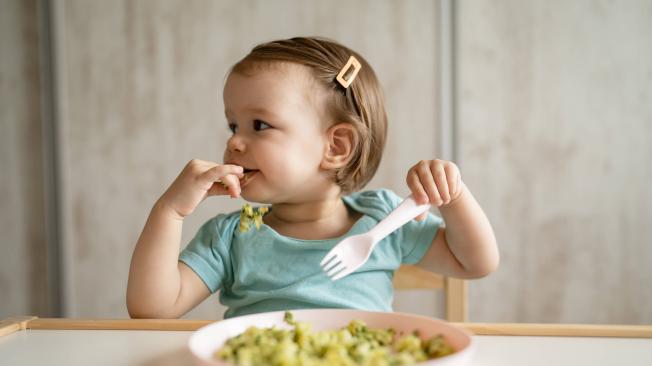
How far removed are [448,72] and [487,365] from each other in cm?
143

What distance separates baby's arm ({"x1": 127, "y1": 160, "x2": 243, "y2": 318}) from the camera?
2.87 ft

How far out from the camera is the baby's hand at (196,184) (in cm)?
86

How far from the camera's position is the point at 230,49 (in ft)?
6.31

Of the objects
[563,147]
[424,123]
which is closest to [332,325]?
[424,123]

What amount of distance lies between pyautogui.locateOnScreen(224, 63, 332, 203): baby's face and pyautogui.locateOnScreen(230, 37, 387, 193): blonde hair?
0.07ft

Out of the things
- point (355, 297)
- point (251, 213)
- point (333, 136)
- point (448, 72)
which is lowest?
point (355, 297)

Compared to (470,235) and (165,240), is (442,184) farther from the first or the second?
(165,240)

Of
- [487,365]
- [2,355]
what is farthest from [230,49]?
[487,365]

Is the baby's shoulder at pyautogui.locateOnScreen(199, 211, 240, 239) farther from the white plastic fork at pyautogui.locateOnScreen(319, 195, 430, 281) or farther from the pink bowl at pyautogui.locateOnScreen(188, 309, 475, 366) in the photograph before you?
the pink bowl at pyautogui.locateOnScreen(188, 309, 475, 366)

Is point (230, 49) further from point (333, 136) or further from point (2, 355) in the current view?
point (2, 355)

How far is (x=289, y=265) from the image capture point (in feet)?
3.20

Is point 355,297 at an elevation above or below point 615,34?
below

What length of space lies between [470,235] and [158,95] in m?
1.31

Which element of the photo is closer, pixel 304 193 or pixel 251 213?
pixel 251 213
